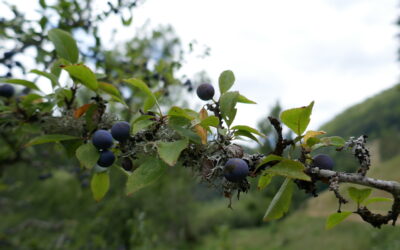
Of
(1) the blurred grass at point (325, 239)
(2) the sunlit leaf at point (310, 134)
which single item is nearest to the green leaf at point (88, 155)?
(2) the sunlit leaf at point (310, 134)

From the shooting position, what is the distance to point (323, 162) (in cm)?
88

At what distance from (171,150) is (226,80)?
39 centimetres

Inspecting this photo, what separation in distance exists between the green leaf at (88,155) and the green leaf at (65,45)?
1.37 ft

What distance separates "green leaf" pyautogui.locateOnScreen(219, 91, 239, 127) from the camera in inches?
39.3

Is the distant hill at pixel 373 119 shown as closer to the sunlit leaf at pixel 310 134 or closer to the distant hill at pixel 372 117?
the distant hill at pixel 372 117

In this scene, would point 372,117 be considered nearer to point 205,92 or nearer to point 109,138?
point 205,92

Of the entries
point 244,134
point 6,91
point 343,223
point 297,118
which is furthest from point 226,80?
point 343,223

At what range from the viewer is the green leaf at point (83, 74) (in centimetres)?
100

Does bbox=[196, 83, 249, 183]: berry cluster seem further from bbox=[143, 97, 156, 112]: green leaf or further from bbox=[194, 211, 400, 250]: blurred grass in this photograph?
bbox=[194, 211, 400, 250]: blurred grass

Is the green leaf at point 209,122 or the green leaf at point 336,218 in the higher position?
the green leaf at point 209,122

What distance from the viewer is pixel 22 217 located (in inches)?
410

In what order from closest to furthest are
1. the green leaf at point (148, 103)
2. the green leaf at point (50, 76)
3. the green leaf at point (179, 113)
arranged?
the green leaf at point (179, 113) → the green leaf at point (148, 103) → the green leaf at point (50, 76)

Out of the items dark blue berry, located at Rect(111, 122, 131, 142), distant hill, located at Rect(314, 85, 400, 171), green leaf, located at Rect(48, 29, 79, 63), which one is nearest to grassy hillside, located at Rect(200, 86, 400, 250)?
distant hill, located at Rect(314, 85, 400, 171)

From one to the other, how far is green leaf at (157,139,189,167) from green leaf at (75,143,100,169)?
23 centimetres
